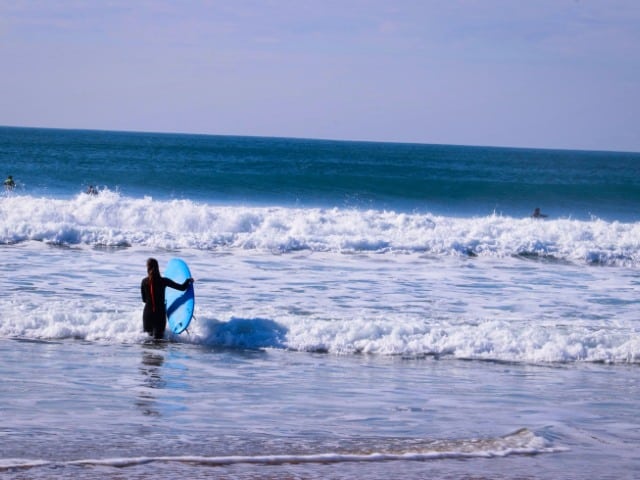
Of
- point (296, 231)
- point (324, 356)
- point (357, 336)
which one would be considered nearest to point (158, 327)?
point (324, 356)

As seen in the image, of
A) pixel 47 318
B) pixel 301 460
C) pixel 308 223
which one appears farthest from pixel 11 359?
pixel 308 223

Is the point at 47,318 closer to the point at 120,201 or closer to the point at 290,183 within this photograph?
the point at 120,201

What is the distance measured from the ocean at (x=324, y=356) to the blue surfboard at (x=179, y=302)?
20cm

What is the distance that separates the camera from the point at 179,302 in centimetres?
1213

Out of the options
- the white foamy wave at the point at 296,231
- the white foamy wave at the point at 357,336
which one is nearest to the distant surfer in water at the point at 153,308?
the white foamy wave at the point at 357,336

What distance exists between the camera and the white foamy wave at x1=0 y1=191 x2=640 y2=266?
20672 millimetres

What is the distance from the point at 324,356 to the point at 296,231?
45.3 feet

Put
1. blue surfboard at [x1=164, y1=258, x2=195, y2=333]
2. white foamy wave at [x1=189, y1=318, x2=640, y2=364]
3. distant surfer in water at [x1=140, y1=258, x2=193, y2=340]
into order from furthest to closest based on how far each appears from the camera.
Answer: blue surfboard at [x1=164, y1=258, x2=195, y2=333], distant surfer in water at [x1=140, y1=258, x2=193, y2=340], white foamy wave at [x1=189, y1=318, x2=640, y2=364]

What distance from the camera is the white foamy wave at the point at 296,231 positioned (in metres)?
20.7

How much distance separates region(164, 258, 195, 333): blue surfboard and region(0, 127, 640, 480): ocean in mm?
203

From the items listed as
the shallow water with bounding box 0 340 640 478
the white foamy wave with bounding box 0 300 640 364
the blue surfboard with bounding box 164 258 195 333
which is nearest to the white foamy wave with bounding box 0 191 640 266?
the blue surfboard with bounding box 164 258 195 333

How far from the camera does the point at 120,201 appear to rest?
27.0m

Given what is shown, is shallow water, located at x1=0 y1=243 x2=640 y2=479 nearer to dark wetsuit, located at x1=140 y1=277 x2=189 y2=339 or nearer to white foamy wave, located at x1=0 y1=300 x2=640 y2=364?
white foamy wave, located at x1=0 y1=300 x2=640 y2=364

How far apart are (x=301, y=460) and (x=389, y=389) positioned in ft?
9.18
